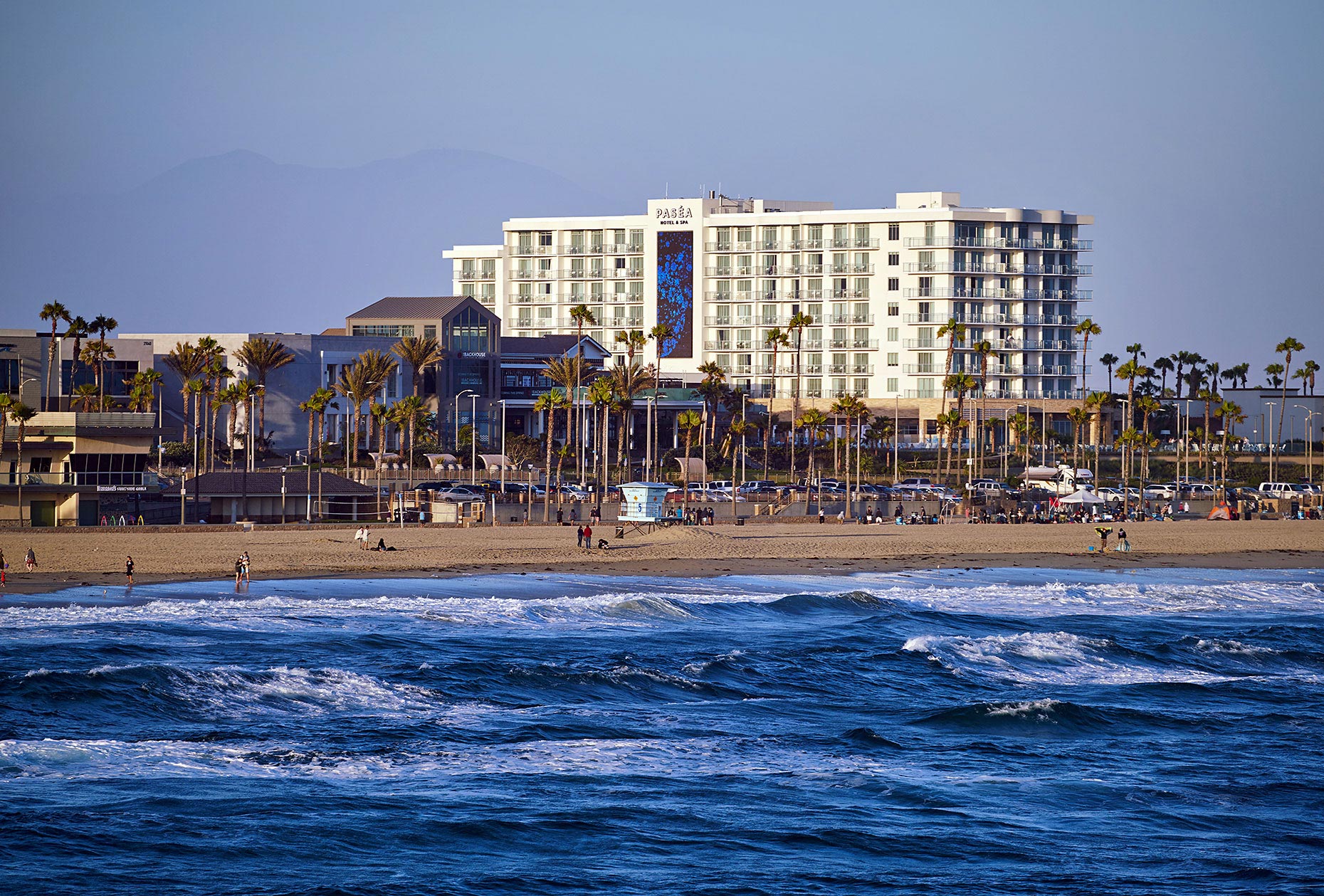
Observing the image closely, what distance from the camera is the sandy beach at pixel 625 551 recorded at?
4822 centimetres

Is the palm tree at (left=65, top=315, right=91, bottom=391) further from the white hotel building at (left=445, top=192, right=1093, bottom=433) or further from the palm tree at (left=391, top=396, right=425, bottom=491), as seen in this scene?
the white hotel building at (left=445, top=192, right=1093, bottom=433)

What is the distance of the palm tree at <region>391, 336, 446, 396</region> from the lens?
342ft

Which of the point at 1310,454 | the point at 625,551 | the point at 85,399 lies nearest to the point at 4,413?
the point at 85,399

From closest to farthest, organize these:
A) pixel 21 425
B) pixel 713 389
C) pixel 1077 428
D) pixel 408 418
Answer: pixel 21 425 < pixel 408 418 < pixel 713 389 < pixel 1077 428

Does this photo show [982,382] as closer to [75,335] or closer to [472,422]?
[472,422]

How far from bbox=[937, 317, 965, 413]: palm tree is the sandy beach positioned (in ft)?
148

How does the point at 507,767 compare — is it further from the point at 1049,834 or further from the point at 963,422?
the point at 963,422

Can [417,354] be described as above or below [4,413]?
above

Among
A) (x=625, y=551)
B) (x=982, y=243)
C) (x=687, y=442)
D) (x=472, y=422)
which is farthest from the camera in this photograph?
(x=982, y=243)

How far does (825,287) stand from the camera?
14450 cm

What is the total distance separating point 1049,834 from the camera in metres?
19.9

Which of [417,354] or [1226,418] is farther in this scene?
[1226,418]

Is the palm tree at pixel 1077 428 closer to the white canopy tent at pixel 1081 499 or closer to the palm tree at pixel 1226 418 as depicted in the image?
the palm tree at pixel 1226 418

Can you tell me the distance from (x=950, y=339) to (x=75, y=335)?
8008cm
